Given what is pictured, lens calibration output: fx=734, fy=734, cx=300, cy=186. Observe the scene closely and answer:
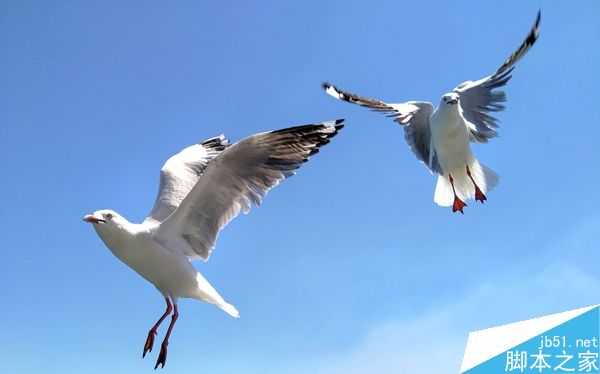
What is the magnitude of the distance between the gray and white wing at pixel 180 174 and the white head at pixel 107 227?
570mm

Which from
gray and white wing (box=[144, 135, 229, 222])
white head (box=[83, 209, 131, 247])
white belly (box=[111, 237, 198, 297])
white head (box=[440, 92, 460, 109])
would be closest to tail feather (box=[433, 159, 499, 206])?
white head (box=[440, 92, 460, 109])

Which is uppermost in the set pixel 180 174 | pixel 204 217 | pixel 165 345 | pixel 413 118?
pixel 413 118

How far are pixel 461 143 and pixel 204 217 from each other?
7.35ft

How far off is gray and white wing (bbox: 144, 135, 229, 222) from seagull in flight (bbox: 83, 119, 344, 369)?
0.32 m

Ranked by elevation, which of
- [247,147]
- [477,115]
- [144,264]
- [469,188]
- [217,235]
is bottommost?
[144,264]

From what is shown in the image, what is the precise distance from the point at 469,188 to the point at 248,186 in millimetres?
→ 2359

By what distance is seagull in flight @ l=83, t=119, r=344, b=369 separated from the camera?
164 inches

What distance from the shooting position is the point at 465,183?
19.7 feet

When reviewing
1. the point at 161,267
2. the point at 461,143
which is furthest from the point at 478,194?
the point at 161,267

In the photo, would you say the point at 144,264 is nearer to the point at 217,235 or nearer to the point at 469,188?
the point at 217,235

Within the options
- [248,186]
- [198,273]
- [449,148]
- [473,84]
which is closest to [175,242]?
[198,273]

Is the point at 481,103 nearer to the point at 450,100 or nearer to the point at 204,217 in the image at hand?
the point at 450,100

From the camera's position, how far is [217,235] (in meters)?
4.54

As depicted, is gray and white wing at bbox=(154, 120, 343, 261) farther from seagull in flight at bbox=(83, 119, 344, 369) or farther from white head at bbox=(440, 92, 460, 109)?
white head at bbox=(440, 92, 460, 109)
